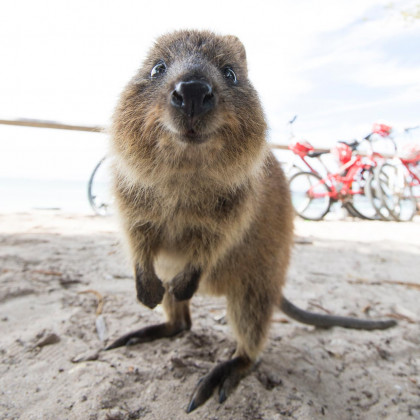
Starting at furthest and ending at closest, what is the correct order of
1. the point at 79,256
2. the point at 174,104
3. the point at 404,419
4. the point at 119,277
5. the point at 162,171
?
the point at 79,256
the point at 119,277
the point at 404,419
the point at 162,171
the point at 174,104

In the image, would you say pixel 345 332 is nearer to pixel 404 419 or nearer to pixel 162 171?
pixel 404 419

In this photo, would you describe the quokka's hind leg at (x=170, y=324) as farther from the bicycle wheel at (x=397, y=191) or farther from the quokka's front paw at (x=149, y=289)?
the bicycle wheel at (x=397, y=191)

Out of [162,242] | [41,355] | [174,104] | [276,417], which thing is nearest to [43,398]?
[41,355]

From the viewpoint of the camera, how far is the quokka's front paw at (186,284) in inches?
81.0

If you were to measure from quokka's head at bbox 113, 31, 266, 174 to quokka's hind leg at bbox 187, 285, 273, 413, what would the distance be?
3.48 ft

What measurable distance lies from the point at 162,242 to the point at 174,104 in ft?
2.96

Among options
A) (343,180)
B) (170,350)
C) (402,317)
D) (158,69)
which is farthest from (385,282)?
(343,180)

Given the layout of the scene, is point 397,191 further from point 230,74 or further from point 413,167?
point 230,74

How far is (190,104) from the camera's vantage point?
1.39 metres

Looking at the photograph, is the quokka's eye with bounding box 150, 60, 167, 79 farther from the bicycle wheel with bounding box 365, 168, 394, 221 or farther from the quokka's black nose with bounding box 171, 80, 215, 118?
the bicycle wheel with bounding box 365, 168, 394, 221

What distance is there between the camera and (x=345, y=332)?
273 cm

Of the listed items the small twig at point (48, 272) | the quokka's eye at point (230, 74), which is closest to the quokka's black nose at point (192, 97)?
the quokka's eye at point (230, 74)

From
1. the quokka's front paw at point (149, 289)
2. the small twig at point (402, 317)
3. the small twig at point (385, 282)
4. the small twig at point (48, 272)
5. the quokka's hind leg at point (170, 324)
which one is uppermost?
the quokka's front paw at point (149, 289)

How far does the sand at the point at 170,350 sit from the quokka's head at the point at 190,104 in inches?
42.3
